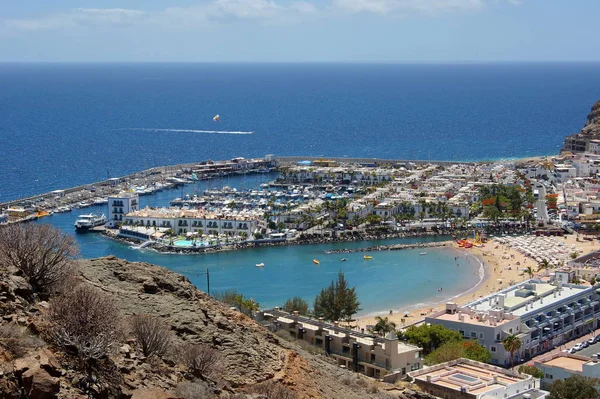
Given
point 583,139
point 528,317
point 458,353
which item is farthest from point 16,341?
point 583,139

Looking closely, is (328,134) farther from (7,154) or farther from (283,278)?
(283,278)

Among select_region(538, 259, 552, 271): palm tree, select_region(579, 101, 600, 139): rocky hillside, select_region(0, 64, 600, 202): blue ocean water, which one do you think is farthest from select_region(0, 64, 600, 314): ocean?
select_region(579, 101, 600, 139): rocky hillside

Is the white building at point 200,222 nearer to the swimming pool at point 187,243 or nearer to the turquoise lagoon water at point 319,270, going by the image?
the swimming pool at point 187,243

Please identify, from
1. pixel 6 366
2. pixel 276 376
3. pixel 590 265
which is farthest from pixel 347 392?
pixel 590 265

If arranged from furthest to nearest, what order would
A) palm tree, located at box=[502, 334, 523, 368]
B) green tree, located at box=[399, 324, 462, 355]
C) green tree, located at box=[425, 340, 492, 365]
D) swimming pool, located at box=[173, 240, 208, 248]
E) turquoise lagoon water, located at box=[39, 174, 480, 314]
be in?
swimming pool, located at box=[173, 240, 208, 248]
turquoise lagoon water, located at box=[39, 174, 480, 314]
palm tree, located at box=[502, 334, 523, 368]
green tree, located at box=[399, 324, 462, 355]
green tree, located at box=[425, 340, 492, 365]

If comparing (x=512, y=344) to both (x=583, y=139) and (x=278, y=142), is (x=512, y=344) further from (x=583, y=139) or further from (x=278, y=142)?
(x=278, y=142)

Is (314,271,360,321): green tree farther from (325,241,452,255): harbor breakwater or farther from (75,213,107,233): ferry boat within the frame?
(75,213,107,233): ferry boat

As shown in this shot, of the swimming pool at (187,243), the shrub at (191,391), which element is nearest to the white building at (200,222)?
the swimming pool at (187,243)
